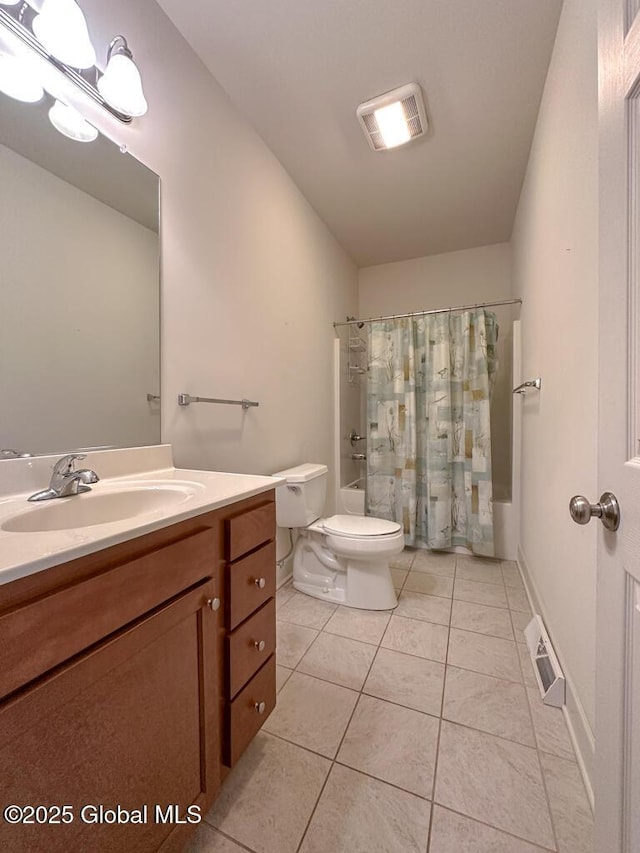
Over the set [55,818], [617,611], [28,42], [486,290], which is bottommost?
[55,818]

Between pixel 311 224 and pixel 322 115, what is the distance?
2.36ft

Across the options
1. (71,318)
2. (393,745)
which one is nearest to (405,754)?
(393,745)

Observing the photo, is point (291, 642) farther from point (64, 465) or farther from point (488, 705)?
point (64, 465)

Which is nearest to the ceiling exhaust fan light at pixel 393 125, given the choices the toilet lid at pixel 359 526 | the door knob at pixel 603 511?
the door knob at pixel 603 511

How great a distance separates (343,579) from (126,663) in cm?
143

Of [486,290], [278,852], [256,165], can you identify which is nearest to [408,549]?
[278,852]

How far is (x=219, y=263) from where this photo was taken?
1480 mm

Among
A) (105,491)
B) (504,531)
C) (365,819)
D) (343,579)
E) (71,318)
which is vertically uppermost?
(71,318)

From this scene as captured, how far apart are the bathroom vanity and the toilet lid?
887mm

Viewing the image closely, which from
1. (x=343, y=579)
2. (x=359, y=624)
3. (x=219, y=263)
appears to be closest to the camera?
(x=219, y=263)

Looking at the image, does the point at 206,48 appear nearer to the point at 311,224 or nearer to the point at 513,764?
the point at 311,224

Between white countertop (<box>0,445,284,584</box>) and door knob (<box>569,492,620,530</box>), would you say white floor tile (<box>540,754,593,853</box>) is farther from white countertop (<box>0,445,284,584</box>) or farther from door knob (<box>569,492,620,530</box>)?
white countertop (<box>0,445,284,584</box>)

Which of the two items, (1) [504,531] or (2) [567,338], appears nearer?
(2) [567,338]

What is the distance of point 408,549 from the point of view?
2.53 m
